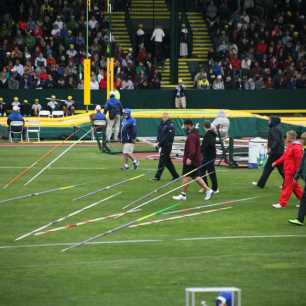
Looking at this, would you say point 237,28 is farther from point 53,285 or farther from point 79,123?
point 53,285

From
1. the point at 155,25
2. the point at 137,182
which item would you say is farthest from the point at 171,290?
the point at 155,25

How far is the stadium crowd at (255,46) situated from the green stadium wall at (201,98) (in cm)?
55

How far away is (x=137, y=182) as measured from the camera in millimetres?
29000

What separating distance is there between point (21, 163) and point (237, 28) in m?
21.4

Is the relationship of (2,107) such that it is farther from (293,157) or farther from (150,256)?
(150,256)

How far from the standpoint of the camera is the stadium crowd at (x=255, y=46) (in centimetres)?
5128

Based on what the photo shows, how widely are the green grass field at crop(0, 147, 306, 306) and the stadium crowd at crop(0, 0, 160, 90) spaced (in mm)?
21628

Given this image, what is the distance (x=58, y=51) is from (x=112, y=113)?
10.5m

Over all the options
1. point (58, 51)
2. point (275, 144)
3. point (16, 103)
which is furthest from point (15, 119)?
point (275, 144)

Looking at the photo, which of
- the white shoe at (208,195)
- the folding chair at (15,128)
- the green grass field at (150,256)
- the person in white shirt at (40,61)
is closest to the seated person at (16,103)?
the folding chair at (15,128)

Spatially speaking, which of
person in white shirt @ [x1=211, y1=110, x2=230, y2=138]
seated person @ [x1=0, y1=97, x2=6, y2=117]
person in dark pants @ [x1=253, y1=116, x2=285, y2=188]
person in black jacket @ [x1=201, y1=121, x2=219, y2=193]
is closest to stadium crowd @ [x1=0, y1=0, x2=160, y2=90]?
seated person @ [x1=0, y1=97, x2=6, y2=117]

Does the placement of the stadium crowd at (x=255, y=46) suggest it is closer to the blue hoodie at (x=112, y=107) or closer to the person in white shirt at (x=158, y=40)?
the person in white shirt at (x=158, y=40)

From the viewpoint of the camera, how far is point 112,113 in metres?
40.3

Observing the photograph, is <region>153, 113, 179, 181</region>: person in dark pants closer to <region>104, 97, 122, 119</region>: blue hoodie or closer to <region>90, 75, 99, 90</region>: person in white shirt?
<region>104, 97, 122, 119</region>: blue hoodie
